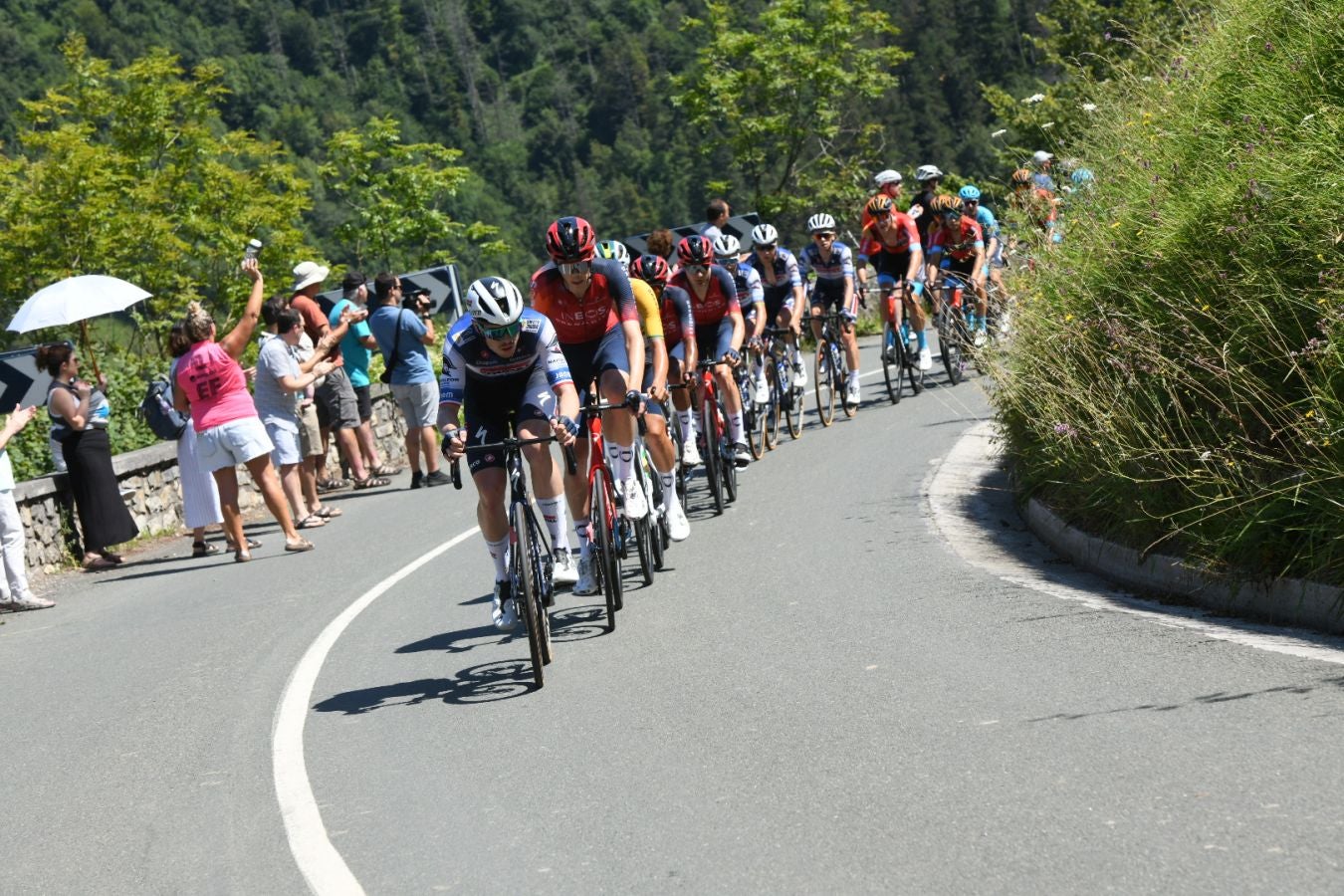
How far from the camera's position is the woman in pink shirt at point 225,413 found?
13828 mm

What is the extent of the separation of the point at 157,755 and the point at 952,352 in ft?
43.7

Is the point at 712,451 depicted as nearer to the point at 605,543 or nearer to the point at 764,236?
the point at 764,236

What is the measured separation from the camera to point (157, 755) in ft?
25.4

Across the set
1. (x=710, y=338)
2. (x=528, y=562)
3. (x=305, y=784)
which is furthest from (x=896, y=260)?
(x=305, y=784)

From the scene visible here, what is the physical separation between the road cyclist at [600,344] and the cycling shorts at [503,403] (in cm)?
78

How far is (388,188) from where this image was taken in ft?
128

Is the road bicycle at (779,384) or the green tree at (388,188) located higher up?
the green tree at (388,188)

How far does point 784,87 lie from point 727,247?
2432cm

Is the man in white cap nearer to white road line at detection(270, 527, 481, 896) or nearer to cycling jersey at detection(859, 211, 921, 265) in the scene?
cycling jersey at detection(859, 211, 921, 265)

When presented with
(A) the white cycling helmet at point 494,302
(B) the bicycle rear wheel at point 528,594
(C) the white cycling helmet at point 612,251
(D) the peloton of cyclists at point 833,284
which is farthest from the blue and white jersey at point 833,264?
(B) the bicycle rear wheel at point 528,594

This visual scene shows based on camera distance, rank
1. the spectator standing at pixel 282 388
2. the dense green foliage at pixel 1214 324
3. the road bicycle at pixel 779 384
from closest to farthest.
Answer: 1. the dense green foliage at pixel 1214 324
2. the spectator standing at pixel 282 388
3. the road bicycle at pixel 779 384

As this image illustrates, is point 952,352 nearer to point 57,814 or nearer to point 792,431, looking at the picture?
point 792,431

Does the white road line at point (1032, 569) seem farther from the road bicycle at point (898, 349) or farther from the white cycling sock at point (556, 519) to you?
the road bicycle at point (898, 349)

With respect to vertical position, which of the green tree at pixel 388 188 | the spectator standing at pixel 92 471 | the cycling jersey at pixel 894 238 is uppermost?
the green tree at pixel 388 188
